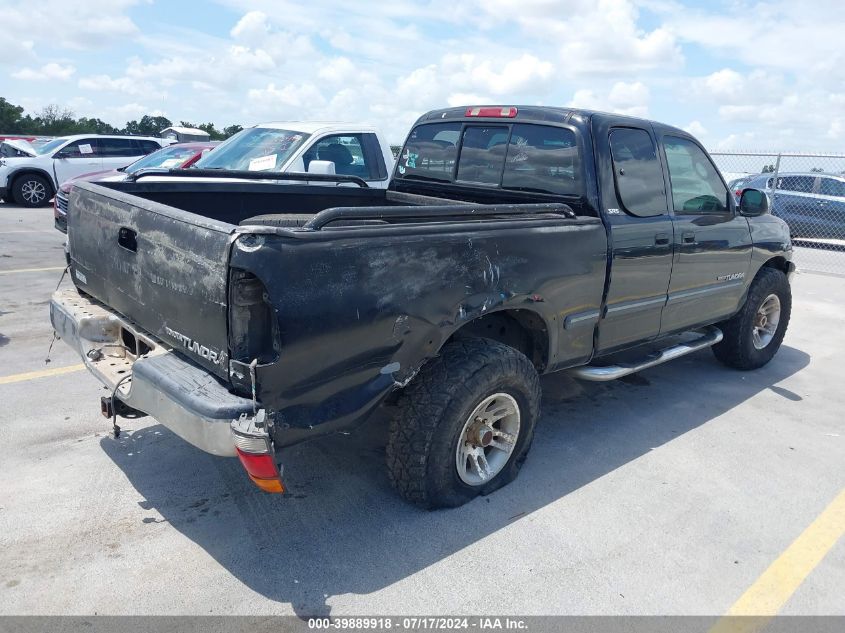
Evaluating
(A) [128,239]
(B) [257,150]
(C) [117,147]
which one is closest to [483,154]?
(A) [128,239]

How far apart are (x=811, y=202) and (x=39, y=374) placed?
46.0 feet

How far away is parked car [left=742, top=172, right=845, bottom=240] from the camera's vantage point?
13.5 meters

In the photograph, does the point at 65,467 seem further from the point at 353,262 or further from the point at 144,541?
the point at 353,262

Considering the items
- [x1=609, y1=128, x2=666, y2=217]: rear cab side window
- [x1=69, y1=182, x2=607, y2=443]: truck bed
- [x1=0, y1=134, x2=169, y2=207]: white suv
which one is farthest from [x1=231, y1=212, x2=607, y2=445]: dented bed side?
[x1=0, y1=134, x2=169, y2=207]: white suv

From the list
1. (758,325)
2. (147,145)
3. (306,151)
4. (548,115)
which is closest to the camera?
(548,115)

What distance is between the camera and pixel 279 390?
2.62 metres

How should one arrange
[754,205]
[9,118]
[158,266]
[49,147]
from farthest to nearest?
[9,118] < [49,147] < [754,205] < [158,266]

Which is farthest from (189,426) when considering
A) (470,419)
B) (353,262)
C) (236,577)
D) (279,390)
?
(470,419)

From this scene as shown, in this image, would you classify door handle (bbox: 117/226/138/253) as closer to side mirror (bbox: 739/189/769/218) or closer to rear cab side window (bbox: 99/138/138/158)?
side mirror (bbox: 739/189/769/218)

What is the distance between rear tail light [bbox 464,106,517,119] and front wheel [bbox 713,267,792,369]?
8.54ft

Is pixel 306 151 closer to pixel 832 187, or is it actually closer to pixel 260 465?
pixel 260 465

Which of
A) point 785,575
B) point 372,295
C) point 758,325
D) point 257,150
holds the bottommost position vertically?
point 785,575

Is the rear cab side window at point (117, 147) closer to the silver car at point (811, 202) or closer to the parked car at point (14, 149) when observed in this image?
the parked car at point (14, 149)

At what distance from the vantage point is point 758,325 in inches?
232
